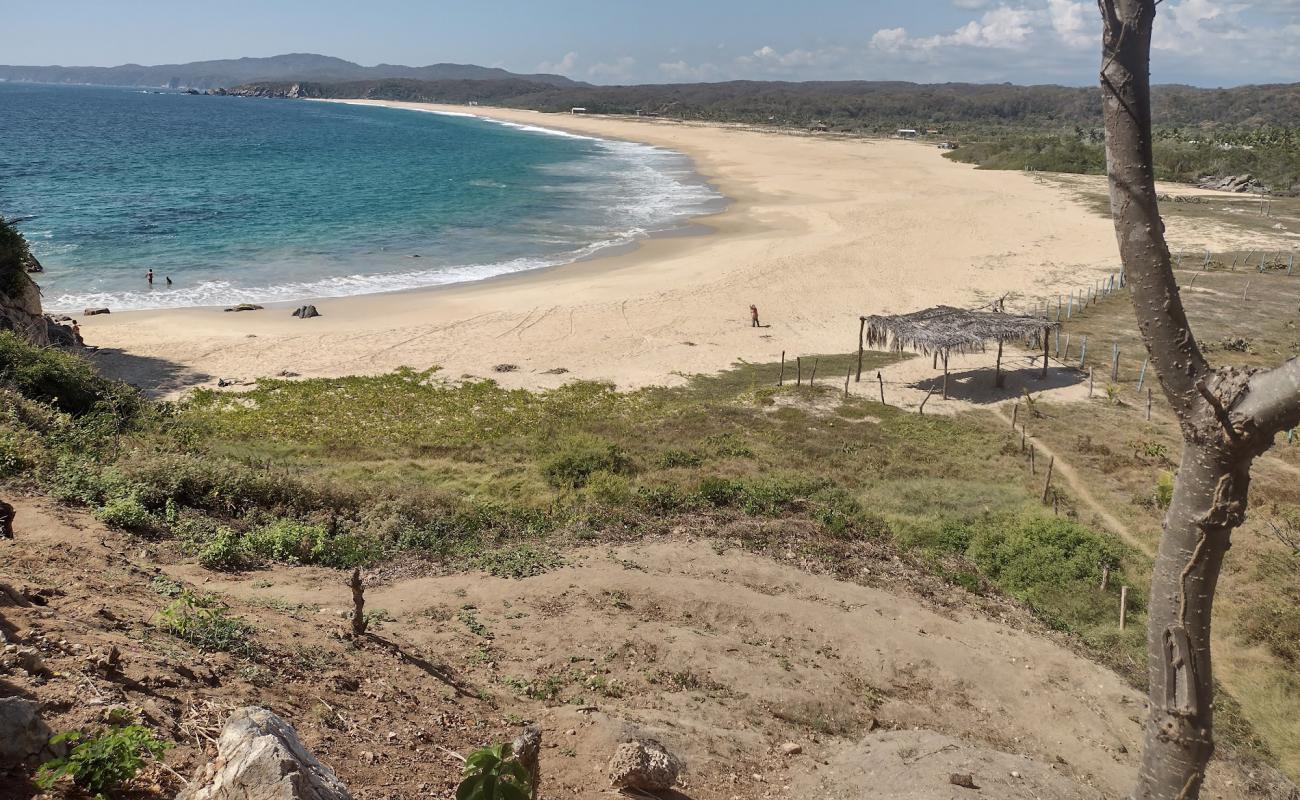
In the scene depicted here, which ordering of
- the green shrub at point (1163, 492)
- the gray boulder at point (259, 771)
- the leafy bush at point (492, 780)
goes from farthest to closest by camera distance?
the green shrub at point (1163, 492)
the leafy bush at point (492, 780)
the gray boulder at point (259, 771)

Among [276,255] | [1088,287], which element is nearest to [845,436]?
[1088,287]

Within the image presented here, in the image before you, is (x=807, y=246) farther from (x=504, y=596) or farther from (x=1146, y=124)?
(x=1146, y=124)

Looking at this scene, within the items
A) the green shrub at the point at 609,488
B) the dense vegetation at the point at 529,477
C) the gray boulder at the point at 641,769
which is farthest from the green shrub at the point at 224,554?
the gray boulder at the point at 641,769

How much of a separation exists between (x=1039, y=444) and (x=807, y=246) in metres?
24.3

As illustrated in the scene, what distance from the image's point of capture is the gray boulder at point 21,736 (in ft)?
13.2

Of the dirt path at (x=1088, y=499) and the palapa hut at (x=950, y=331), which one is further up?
the palapa hut at (x=950, y=331)

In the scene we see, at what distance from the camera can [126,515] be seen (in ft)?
32.1

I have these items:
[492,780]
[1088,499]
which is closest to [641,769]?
[492,780]

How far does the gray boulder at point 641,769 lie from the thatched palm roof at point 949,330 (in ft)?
52.9

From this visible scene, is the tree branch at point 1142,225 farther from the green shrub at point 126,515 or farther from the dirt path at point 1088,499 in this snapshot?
the dirt path at point 1088,499

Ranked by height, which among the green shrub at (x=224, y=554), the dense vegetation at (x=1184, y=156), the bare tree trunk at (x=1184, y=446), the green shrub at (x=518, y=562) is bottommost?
the green shrub at (x=518, y=562)

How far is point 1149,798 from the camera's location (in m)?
→ 2.79

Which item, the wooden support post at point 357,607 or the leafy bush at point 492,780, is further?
the wooden support post at point 357,607

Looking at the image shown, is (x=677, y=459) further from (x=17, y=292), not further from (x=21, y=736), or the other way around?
(x=17, y=292)
